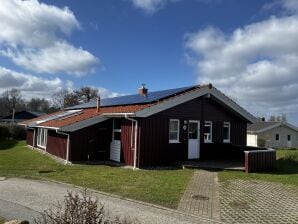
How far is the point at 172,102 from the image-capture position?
61.6ft

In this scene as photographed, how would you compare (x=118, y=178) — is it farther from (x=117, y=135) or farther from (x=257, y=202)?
(x=117, y=135)

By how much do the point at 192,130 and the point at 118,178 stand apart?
7.08 m

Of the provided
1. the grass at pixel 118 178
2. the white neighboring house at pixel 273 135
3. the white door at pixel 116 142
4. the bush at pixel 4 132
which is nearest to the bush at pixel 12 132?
the bush at pixel 4 132

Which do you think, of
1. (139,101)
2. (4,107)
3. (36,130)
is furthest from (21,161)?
(4,107)

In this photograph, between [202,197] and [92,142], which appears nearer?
[202,197]

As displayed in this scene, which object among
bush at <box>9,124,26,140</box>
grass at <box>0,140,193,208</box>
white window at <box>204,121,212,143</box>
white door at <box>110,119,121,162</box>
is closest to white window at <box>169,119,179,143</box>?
white window at <box>204,121,212,143</box>

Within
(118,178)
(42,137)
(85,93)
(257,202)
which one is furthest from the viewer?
(85,93)

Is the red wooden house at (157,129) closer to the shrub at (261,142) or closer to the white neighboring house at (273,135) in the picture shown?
the shrub at (261,142)

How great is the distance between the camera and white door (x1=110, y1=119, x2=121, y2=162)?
20.1m

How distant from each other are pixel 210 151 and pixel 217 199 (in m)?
9.86

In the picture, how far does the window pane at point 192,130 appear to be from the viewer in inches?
799

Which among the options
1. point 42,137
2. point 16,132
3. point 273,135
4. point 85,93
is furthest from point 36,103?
point 42,137

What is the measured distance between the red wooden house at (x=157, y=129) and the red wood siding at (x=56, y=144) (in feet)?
0.19

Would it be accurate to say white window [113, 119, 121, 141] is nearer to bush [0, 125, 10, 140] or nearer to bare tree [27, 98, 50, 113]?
bush [0, 125, 10, 140]
